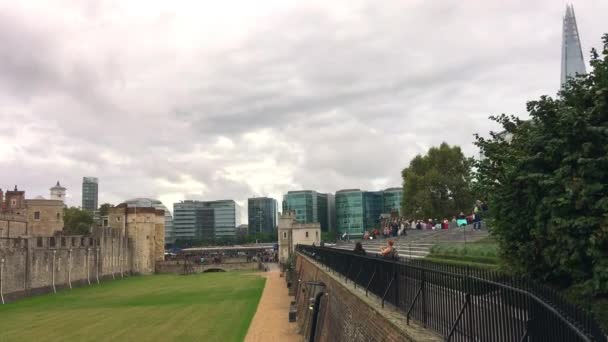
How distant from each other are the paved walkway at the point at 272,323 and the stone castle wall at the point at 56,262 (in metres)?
21.9

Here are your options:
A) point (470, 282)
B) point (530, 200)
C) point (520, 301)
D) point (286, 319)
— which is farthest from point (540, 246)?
point (286, 319)


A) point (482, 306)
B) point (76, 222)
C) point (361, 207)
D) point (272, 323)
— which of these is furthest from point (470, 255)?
point (361, 207)

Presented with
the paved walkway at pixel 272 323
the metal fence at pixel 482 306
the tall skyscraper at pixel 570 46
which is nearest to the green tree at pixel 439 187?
the paved walkway at pixel 272 323

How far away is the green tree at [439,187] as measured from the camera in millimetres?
64625

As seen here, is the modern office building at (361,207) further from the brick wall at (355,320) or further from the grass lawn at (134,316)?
the brick wall at (355,320)

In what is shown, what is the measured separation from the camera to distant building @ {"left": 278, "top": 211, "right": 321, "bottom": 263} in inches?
3406

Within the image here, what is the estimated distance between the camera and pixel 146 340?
990 inches

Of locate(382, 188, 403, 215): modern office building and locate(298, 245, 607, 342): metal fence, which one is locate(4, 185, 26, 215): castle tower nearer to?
locate(298, 245, 607, 342): metal fence

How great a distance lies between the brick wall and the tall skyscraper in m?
151

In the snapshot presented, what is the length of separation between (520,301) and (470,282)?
1087 millimetres

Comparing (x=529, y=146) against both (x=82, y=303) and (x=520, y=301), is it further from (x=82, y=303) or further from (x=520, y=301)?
(x=82, y=303)

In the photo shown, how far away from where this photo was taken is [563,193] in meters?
8.71

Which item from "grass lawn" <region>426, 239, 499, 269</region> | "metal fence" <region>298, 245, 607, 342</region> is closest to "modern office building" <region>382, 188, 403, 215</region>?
"grass lawn" <region>426, 239, 499, 269</region>

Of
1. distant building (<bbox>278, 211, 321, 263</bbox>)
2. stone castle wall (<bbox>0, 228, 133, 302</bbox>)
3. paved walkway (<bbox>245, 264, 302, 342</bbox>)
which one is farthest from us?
distant building (<bbox>278, 211, 321, 263</bbox>)
